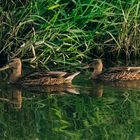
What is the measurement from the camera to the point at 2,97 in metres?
9.80

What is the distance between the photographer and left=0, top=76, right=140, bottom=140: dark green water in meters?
8.05

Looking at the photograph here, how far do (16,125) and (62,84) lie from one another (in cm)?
252

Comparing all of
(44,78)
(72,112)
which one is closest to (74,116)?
(72,112)

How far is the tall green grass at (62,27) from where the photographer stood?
1149 centimetres

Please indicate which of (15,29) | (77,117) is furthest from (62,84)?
(77,117)

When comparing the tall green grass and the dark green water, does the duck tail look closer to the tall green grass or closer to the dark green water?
the dark green water

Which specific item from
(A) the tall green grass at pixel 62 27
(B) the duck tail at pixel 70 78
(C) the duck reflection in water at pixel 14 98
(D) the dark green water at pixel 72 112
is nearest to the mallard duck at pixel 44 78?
(B) the duck tail at pixel 70 78

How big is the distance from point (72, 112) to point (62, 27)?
272 cm

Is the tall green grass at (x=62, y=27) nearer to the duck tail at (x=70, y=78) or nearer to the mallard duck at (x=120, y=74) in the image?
A: the mallard duck at (x=120, y=74)

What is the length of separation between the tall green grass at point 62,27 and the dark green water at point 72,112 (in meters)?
0.94

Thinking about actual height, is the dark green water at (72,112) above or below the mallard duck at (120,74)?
below

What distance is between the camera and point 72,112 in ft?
29.7

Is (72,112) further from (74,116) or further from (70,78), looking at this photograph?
(70,78)

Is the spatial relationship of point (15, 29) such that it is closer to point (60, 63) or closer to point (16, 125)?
point (60, 63)
